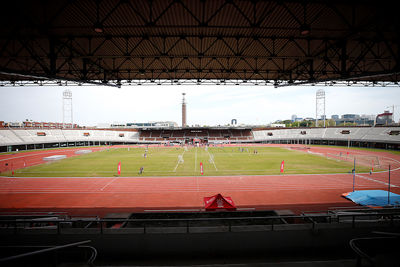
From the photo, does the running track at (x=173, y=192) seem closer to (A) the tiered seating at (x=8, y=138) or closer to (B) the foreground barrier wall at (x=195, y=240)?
(B) the foreground barrier wall at (x=195, y=240)

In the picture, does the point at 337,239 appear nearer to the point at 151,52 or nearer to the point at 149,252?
the point at 149,252

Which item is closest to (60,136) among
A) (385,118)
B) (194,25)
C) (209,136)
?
(209,136)

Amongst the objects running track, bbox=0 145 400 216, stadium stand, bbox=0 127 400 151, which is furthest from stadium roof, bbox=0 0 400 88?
stadium stand, bbox=0 127 400 151

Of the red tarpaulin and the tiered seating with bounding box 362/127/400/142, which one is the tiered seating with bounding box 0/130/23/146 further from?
the tiered seating with bounding box 362/127/400/142

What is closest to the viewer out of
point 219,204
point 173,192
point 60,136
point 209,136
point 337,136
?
point 219,204

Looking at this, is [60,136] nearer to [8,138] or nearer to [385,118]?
→ [8,138]

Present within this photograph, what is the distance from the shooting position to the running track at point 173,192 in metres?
13.9

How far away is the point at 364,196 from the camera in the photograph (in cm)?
1206

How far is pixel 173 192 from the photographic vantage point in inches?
667

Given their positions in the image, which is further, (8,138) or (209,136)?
(209,136)

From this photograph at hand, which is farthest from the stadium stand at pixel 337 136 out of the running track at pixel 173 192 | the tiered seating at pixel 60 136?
the tiered seating at pixel 60 136

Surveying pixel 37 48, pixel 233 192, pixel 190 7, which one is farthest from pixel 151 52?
pixel 233 192

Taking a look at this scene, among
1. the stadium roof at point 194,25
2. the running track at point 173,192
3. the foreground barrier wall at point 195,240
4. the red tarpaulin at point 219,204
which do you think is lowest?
the running track at point 173,192

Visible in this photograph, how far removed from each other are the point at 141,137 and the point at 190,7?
75.7 meters
